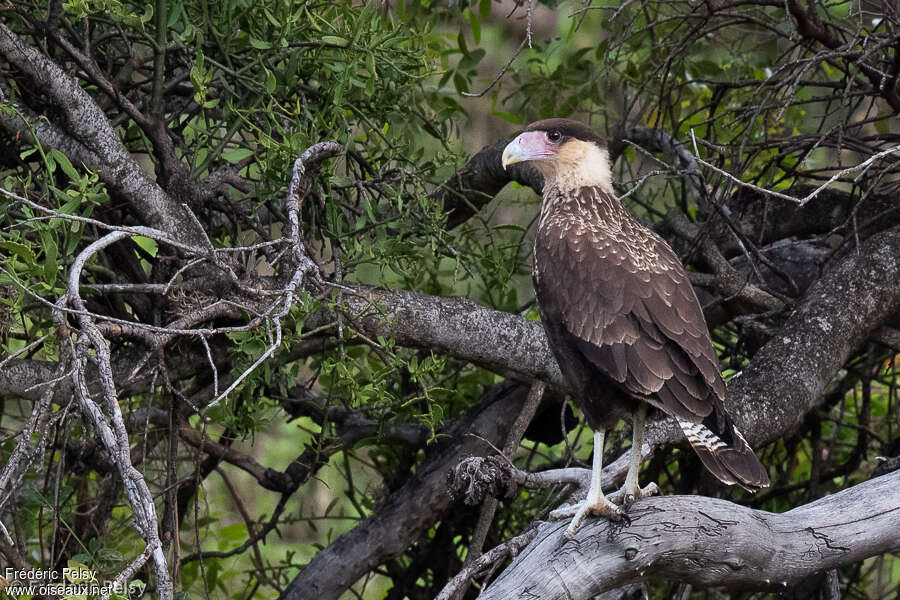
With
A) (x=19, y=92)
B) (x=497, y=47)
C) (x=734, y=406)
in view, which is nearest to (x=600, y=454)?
(x=734, y=406)

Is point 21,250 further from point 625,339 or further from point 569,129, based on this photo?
point 569,129

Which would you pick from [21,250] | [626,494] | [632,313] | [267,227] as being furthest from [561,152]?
[21,250]

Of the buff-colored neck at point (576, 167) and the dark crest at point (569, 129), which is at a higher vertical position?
the dark crest at point (569, 129)

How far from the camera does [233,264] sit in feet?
9.60

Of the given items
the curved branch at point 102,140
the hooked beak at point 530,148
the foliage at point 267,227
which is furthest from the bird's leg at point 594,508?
the curved branch at point 102,140

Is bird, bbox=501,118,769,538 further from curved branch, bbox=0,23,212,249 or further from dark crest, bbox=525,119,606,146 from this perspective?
curved branch, bbox=0,23,212,249

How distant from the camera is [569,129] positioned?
3.44m

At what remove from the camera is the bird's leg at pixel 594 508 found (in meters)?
2.65

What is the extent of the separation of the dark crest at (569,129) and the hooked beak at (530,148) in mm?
40

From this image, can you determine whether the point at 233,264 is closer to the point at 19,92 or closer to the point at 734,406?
the point at 19,92

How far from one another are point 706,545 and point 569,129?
1.48 meters

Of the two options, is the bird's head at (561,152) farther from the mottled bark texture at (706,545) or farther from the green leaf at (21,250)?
the green leaf at (21,250)

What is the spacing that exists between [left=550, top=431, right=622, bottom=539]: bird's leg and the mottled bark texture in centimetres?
3

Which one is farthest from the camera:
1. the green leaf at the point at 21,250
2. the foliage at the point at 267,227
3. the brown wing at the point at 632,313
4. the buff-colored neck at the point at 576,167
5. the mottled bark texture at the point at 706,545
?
the buff-colored neck at the point at 576,167
